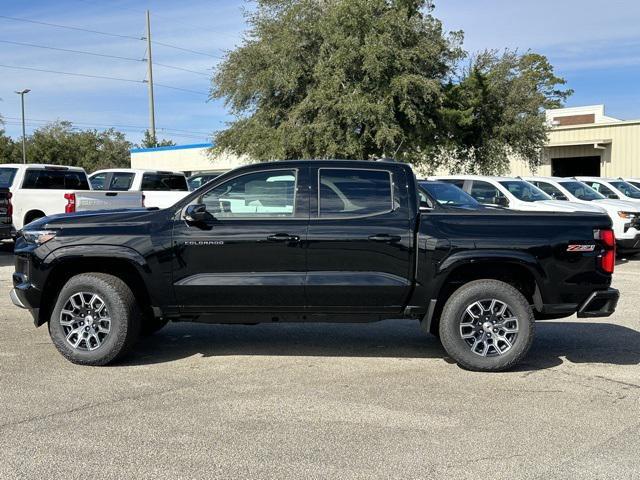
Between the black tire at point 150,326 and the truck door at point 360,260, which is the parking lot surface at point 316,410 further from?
the truck door at point 360,260

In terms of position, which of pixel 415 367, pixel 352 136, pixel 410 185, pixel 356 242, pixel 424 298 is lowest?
pixel 415 367

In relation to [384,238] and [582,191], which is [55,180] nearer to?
[384,238]

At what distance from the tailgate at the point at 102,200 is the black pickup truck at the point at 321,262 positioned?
23.0 feet

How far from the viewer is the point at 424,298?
20.4 feet

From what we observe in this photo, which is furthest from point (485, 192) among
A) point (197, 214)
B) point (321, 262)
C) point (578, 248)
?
point (197, 214)

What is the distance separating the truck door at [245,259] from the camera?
617 cm

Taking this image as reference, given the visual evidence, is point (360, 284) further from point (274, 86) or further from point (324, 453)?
point (274, 86)

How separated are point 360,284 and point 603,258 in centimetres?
225

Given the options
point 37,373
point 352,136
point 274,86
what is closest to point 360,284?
point 37,373

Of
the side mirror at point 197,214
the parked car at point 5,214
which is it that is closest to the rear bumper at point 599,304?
the side mirror at point 197,214

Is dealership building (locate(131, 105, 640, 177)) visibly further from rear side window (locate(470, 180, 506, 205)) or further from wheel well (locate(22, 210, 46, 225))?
rear side window (locate(470, 180, 506, 205))

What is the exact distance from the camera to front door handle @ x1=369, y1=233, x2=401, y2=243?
6.14 metres

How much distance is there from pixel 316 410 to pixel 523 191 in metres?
11.6

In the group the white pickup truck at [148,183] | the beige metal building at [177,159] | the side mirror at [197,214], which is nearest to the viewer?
the side mirror at [197,214]
